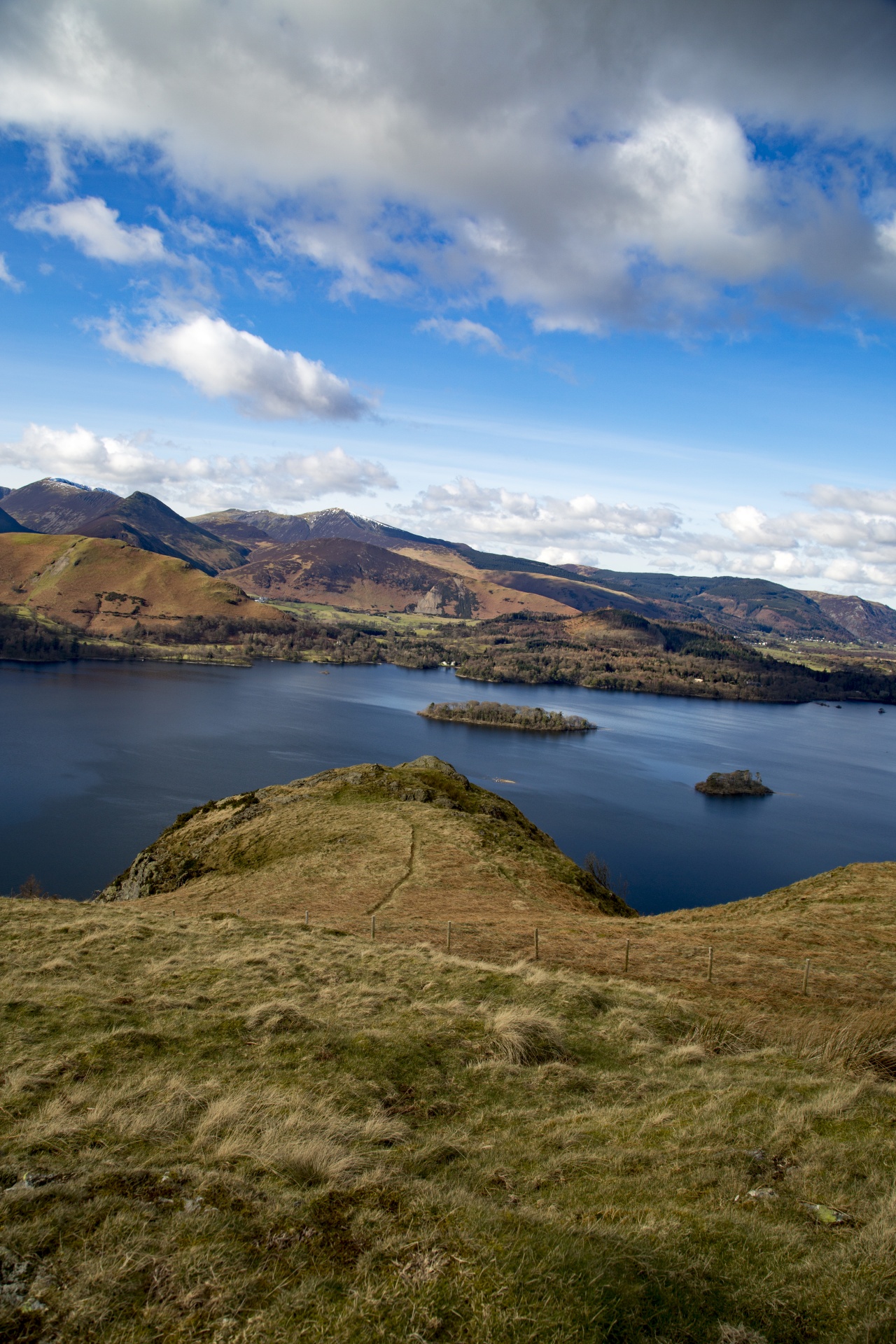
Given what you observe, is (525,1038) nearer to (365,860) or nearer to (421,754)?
(365,860)

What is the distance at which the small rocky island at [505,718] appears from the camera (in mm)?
170375

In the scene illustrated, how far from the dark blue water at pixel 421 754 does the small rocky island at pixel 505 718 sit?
516 cm

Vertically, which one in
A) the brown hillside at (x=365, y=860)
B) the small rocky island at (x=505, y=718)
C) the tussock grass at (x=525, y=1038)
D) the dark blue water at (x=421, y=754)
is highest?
the tussock grass at (x=525, y=1038)

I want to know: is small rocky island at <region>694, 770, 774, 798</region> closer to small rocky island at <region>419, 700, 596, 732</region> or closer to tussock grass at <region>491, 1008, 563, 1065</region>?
small rocky island at <region>419, 700, 596, 732</region>

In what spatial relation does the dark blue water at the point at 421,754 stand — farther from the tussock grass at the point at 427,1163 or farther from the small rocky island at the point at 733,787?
the tussock grass at the point at 427,1163

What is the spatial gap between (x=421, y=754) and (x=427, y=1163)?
125 meters

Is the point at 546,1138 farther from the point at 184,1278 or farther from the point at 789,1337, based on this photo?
the point at 184,1278

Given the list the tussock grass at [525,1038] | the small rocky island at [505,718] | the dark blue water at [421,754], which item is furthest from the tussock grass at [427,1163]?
the small rocky island at [505,718]

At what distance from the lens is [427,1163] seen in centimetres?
746

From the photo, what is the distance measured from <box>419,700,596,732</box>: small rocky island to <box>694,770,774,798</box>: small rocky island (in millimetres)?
51167

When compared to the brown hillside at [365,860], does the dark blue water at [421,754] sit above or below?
below

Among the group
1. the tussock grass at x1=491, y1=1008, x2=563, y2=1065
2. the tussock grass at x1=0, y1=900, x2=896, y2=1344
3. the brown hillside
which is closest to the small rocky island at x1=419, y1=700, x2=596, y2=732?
the brown hillside

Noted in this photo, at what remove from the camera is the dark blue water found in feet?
251

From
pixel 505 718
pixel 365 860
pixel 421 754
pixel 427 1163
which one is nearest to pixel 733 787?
pixel 421 754
